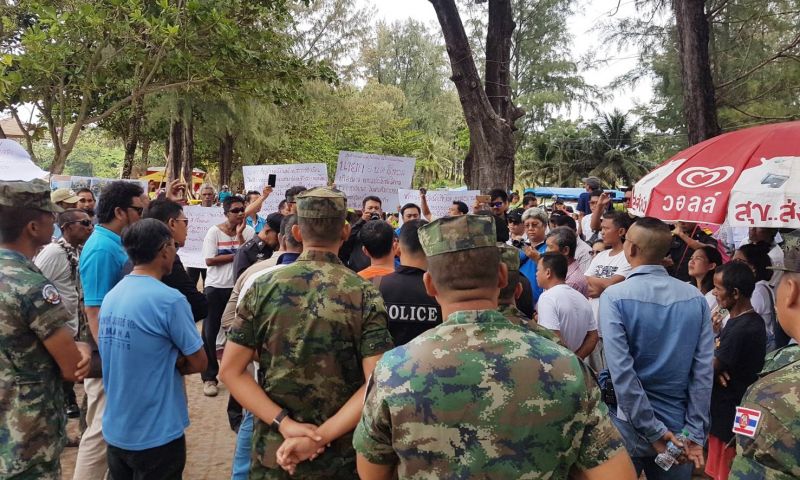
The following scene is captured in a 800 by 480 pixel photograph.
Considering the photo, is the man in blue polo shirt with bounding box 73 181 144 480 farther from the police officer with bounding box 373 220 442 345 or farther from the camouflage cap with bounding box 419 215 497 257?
the camouflage cap with bounding box 419 215 497 257

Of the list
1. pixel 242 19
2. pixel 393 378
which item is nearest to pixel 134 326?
pixel 393 378

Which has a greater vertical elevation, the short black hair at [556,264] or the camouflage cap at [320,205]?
the camouflage cap at [320,205]

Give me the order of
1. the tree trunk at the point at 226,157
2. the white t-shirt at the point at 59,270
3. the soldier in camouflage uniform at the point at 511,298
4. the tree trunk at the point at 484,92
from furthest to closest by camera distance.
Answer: the tree trunk at the point at 226,157 < the tree trunk at the point at 484,92 < the white t-shirt at the point at 59,270 < the soldier in camouflage uniform at the point at 511,298

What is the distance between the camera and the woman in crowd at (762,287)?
449 centimetres

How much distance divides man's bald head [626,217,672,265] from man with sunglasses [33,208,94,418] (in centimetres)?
393

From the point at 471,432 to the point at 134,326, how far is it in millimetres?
1871

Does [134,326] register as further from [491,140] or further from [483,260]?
[491,140]

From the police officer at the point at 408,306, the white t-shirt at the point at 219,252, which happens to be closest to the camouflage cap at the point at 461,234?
the police officer at the point at 408,306

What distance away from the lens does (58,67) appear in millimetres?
7656

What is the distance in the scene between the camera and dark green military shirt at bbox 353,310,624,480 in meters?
1.53

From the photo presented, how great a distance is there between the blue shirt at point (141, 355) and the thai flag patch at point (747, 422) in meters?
2.31

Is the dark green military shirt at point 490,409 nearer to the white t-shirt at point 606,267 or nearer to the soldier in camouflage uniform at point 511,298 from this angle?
the soldier in camouflage uniform at point 511,298

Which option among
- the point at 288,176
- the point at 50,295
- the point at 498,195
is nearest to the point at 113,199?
the point at 50,295

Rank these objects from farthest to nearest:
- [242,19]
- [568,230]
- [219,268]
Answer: [242,19]
[219,268]
[568,230]
